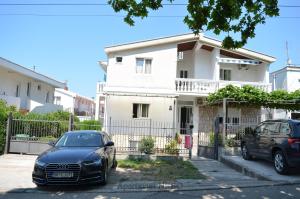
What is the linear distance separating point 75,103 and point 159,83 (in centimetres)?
3762

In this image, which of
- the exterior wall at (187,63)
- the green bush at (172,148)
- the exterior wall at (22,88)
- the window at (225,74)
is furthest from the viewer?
the window at (225,74)

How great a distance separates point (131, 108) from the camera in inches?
879

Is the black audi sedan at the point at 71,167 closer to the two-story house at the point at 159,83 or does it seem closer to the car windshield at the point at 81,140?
the car windshield at the point at 81,140

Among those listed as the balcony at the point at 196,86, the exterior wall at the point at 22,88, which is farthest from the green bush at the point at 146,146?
the exterior wall at the point at 22,88

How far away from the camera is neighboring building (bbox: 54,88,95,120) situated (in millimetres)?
50094

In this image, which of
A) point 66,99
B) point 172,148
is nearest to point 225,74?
point 172,148

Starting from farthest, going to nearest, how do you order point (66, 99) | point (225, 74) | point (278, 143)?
point (66, 99) → point (225, 74) → point (278, 143)

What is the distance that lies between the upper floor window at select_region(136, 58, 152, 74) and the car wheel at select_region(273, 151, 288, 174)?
1311cm

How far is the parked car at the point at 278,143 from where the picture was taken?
10180 millimetres

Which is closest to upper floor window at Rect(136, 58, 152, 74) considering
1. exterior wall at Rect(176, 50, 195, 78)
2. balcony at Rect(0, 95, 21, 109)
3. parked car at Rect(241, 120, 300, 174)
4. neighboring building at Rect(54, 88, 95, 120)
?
exterior wall at Rect(176, 50, 195, 78)

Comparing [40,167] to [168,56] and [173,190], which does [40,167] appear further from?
[168,56]

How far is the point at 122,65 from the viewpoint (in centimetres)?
2250

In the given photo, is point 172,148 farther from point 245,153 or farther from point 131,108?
point 131,108

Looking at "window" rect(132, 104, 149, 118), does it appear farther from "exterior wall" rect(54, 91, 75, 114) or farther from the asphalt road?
"exterior wall" rect(54, 91, 75, 114)
